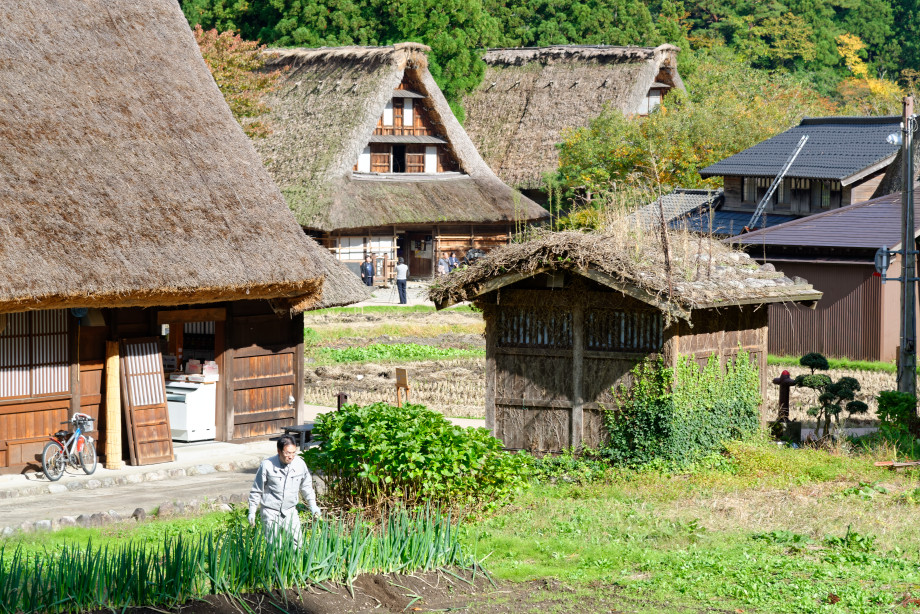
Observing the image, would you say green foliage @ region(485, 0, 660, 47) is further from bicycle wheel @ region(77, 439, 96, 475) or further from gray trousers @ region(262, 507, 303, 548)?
gray trousers @ region(262, 507, 303, 548)

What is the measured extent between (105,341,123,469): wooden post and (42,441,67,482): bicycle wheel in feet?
3.27

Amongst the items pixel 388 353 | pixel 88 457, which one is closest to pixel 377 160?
pixel 388 353

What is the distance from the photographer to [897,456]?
575 inches

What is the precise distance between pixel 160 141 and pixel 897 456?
35.8 feet

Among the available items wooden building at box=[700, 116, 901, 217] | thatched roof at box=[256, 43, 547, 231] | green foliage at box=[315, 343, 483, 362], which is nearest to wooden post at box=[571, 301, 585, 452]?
green foliage at box=[315, 343, 483, 362]

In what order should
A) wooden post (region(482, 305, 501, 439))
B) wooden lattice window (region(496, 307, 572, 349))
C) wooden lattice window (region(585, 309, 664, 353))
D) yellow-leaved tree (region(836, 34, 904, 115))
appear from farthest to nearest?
yellow-leaved tree (region(836, 34, 904, 115)), wooden post (region(482, 305, 501, 439)), wooden lattice window (region(496, 307, 572, 349)), wooden lattice window (region(585, 309, 664, 353))

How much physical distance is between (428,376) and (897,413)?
11632 millimetres

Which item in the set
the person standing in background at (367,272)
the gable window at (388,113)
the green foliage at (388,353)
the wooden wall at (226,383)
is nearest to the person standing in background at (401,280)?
the person standing in background at (367,272)

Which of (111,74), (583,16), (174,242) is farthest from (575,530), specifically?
(583,16)

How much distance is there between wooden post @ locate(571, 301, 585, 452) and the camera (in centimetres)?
1445

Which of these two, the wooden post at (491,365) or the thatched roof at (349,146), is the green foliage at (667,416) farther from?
the thatched roof at (349,146)

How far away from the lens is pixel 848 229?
91.2 feet

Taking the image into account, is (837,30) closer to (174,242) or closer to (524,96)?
(524,96)

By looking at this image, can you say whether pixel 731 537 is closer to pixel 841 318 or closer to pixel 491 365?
pixel 491 365
